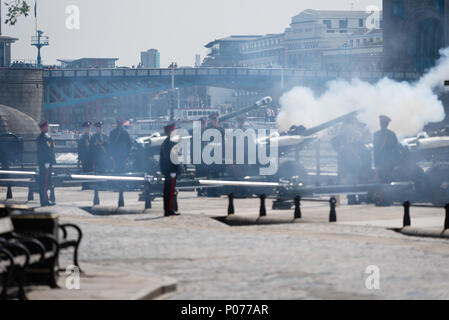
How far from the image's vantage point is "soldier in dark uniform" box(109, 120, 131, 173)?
24891 mm

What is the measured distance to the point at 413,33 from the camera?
10394 centimetres

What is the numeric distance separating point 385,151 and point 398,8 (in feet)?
288

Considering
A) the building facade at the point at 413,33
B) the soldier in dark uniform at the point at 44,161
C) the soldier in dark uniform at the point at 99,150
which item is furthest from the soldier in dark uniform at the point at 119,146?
the building facade at the point at 413,33

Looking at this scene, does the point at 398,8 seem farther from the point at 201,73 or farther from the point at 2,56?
the point at 2,56

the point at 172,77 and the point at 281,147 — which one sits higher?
the point at 172,77

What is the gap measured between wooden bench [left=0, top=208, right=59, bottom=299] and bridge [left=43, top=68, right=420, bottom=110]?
80600mm

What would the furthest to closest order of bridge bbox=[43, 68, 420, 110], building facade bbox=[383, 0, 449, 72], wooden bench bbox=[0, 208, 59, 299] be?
1. building facade bbox=[383, 0, 449, 72]
2. bridge bbox=[43, 68, 420, 110]
3. wooden bench bbox=[0, 208, 59, 299]

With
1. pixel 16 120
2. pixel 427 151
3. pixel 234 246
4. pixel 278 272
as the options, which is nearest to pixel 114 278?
pixel 278 272

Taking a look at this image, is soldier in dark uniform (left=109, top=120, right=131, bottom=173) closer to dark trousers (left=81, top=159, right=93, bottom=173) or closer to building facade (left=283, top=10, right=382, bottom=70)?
dark trousers (left=81, top=159, right=93, bottom=173)

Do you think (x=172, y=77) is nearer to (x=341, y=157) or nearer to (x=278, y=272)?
(x=341, y=157)

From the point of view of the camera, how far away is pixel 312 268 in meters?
11.8

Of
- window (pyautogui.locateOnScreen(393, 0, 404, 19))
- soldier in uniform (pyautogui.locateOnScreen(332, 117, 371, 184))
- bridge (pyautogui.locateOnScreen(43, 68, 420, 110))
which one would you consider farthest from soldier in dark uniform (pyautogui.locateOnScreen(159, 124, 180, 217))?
window (pyautogui.locateOnScreen(393, 0, 404, 19))

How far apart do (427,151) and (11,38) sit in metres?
104

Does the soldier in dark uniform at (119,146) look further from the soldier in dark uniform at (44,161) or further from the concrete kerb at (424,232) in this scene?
the concrete kerb at (424,232)
